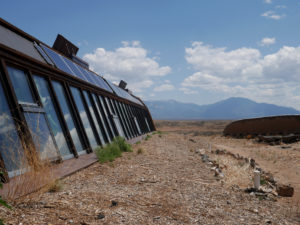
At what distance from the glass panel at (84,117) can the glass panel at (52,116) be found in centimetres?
218

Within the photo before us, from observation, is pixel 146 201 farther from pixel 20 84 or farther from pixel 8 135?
pixel 20 84

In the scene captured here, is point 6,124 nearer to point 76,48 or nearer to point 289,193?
point 289,193

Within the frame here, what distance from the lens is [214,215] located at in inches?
188

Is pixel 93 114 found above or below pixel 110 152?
above

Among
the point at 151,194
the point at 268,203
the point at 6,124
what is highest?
the point at 6,124

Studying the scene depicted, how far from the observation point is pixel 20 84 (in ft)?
24.7

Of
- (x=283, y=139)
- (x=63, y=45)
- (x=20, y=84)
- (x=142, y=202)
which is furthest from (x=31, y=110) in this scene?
(x=283, y=139)

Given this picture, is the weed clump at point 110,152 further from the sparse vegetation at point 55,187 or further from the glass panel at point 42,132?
the sparse vegetation at point 55,187

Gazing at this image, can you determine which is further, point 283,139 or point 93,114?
point 283,139

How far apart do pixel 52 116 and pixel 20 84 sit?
4.96 ft

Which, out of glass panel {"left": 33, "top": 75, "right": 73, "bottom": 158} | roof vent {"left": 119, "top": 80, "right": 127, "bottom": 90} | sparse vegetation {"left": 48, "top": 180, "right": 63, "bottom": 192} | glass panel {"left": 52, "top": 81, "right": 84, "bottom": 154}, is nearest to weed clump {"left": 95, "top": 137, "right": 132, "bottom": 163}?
glass panel {"left": 52, "top": 81, "right": 84, "bottom": 154}

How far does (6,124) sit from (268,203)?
6728 millimetres

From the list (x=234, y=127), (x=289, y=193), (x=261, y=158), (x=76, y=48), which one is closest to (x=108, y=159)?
(x=289, y=193)

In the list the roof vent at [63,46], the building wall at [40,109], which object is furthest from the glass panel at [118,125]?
the roof vent at [63,46]
